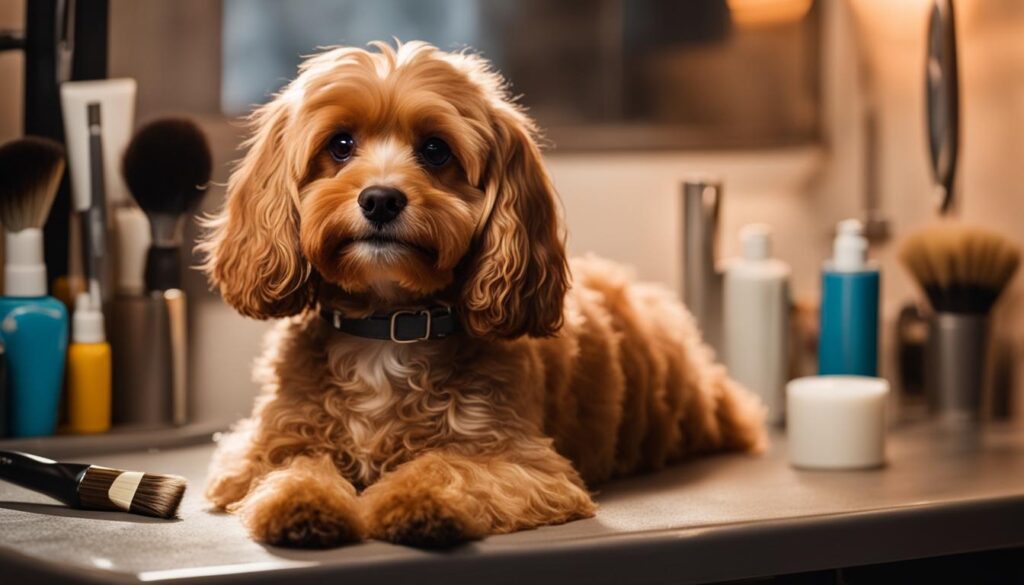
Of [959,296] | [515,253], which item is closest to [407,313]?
[515,253]

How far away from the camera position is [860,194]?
2.42 metres

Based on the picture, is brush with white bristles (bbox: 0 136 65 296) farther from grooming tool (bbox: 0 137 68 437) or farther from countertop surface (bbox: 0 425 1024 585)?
countertop surface (bbox: 0 425 1024 585)

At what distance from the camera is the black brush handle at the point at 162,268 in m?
1.90

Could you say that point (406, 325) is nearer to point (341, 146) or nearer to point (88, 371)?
point (341, 146)

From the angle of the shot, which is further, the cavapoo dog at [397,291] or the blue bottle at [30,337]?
the blue bottle at [30,337]

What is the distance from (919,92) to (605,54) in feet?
1.67

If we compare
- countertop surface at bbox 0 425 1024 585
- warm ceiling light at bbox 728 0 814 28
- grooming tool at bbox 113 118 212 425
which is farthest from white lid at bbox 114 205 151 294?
warm ceiling light at bbox 728 0 814 28

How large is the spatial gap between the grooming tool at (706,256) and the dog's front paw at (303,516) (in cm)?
103

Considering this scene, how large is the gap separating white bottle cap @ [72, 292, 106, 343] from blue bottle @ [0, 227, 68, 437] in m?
0.02

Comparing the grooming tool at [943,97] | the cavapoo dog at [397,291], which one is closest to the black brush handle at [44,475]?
the cavapoo dog at [397,291]

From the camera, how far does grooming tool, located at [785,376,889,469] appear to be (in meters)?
1.78

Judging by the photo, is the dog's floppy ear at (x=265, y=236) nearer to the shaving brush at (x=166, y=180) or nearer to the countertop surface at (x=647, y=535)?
the countertop surface at (x=647, y=535)

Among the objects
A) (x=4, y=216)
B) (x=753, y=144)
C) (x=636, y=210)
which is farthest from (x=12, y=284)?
(x=753, y=144)

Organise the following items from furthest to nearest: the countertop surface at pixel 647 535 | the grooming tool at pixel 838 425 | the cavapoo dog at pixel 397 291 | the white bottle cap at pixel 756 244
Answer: the white bottle cap at pixel 756 244
the grooming tool at pixel 838 425
the cavapoo dog at pixel 397 291
the countertop surface at pixel 647 535
